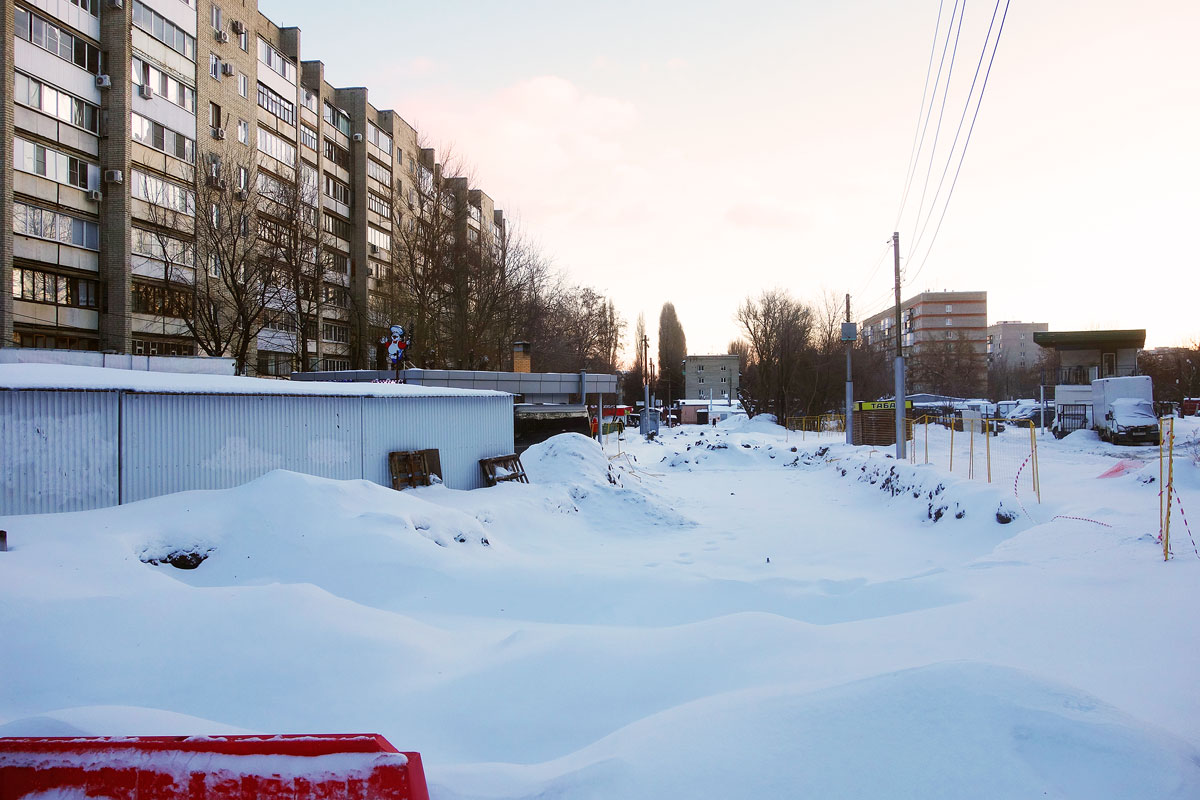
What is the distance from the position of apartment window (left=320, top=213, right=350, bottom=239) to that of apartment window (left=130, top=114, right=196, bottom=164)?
41.5 feet

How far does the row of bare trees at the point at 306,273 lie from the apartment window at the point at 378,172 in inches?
277

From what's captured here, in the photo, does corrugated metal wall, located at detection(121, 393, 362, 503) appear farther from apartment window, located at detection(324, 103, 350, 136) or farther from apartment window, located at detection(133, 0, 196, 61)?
apartment window, located at detection(324, 103, 350, 136)

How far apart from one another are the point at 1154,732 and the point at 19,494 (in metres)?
10.9

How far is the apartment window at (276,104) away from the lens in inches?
1511

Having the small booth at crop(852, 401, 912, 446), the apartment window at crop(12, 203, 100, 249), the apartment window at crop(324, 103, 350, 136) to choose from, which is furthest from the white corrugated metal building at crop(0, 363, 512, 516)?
the apartment window at crop(324, 103, 350, 136)

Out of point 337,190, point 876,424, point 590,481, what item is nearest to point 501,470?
point 590,481

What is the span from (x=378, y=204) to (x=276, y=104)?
12.4 meters

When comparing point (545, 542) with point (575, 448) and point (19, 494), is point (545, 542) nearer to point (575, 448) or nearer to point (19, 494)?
point (575, 448)

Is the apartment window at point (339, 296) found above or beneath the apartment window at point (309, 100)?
beneath

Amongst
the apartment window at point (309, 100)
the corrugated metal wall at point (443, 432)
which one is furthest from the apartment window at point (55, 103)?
the corrugated metal wall at point (443, 432)

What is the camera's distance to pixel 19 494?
820 centimetres

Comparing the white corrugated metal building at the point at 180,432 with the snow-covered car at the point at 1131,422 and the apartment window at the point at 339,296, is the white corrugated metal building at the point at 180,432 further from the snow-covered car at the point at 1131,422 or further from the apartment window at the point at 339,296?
the apartment window at the point at 339,296

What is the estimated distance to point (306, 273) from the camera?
102 ft

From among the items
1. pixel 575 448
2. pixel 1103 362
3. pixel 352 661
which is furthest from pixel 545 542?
pixel 1103 362
